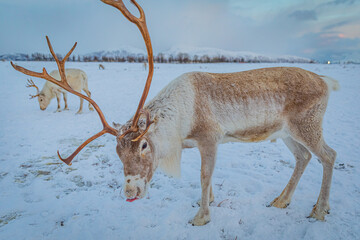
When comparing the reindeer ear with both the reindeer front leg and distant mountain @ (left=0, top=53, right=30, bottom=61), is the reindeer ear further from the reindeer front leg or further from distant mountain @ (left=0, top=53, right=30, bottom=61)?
distant mountain @ (left=0, top=53, right=30, bottom=61)

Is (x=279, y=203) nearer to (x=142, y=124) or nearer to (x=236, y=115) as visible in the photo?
(x=236, y=115)

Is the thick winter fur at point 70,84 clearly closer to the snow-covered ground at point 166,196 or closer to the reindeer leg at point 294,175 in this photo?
the snow-covered ground at point 166,196

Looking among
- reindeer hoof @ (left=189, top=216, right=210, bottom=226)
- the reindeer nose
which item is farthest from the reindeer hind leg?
the reindeer nose

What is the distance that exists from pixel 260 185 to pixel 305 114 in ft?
5.14

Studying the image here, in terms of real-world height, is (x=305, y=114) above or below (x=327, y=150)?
above

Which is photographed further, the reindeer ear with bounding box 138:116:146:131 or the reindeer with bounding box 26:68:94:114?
the reindeer with bounding box 26:68:94:114

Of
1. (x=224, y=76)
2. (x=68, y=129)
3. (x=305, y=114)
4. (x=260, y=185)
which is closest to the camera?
(x=305, y=114)

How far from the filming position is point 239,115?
2.75 meters

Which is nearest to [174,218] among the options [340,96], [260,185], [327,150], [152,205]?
[152,205]

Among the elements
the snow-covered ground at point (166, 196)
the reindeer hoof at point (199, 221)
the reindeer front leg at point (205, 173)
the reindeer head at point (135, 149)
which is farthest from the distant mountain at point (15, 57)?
the reindeer hoof at point (199, 221)

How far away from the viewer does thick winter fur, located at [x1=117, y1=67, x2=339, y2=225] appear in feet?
8.82

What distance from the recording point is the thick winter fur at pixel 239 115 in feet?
8.82

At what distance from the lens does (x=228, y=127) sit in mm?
2764

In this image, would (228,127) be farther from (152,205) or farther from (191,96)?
(152,205)
